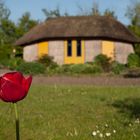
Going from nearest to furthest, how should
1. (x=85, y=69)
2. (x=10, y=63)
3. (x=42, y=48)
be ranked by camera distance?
(x=85, y=69)
(x=10, y=63)
(x=42, y=48)

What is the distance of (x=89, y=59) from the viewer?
44562mm

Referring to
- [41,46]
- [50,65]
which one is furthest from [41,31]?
[50,65]

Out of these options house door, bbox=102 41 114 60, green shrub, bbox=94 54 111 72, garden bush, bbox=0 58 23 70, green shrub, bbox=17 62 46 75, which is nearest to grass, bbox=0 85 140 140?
green shrub, bbox=17 62 46 75

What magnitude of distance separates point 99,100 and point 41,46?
33.5m

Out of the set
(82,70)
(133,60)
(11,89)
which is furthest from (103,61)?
Answer: (11,89)

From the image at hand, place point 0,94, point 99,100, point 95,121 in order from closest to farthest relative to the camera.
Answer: point 0,94, point 95,121, point 99,100

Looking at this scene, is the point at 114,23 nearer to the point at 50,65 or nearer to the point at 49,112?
the point at 50,65

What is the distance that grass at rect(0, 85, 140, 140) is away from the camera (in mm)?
7586

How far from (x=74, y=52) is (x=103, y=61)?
13.9 feet

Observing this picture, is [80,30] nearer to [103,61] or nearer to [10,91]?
[103,61]

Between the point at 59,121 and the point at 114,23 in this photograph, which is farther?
the point at 114,23

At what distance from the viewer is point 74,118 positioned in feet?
30.5

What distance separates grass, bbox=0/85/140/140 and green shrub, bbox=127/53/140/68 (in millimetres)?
29696

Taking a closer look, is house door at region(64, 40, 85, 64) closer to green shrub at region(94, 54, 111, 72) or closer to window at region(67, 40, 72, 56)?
window at region(67, 40, 72, 56)
